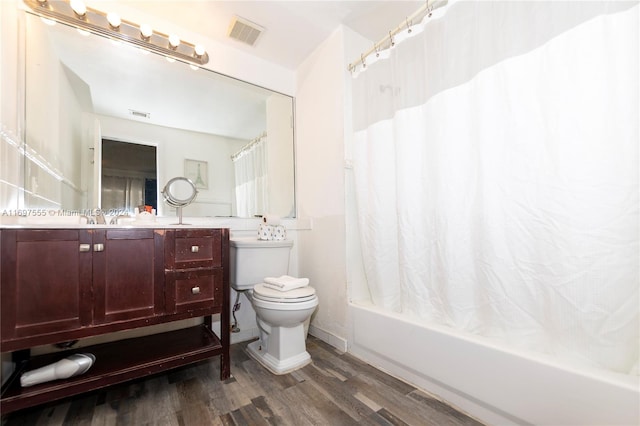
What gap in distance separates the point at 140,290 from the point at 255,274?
2.31 feet

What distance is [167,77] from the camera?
6.14 ft

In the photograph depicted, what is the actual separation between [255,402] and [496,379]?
1051 mm

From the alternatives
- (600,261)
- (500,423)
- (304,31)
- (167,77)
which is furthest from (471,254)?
(167,77)

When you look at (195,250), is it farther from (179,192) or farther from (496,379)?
(496,379)

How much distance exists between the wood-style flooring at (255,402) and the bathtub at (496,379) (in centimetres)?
8

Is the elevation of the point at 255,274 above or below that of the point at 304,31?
below

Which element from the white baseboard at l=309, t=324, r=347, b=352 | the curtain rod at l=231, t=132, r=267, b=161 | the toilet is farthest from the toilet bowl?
the curtain rod at l=231, t=132, r=267, b=161

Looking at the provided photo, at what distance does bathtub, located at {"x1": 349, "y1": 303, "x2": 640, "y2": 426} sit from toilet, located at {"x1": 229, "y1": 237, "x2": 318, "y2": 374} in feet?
1.41

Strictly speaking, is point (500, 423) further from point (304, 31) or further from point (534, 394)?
Result: point (304, 31)

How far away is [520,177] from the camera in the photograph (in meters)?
1.09

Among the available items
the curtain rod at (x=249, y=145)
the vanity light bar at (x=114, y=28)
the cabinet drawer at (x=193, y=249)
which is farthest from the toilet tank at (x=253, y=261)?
the vanity light bar at (x=114, y=28)

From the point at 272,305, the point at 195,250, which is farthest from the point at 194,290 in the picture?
the point at 272,305

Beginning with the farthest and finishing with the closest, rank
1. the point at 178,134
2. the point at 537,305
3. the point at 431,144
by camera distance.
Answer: the point at 178,134, the point at 431,144, the point at 537,305

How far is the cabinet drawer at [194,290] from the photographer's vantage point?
1.34 metres
